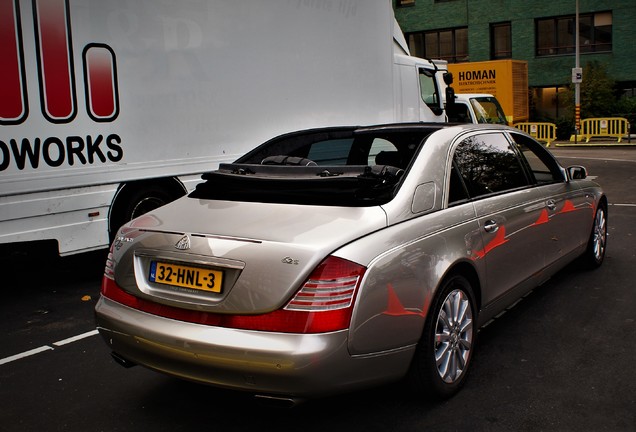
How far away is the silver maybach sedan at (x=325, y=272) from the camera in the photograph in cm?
315

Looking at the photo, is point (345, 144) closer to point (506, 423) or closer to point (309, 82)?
point (506, 423)

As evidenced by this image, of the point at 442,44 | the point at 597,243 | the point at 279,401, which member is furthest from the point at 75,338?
the point at 442,44

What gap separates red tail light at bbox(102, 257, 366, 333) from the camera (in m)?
3.12

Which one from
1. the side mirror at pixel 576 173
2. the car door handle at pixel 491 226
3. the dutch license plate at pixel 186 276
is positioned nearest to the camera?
the dutch license plate at pixel 186 276

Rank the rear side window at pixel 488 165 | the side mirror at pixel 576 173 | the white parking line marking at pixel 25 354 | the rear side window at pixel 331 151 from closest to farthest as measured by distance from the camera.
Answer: the rear side window at pixel 488 165 < the white parking line marking at pixel 25 354 < the rear side window at pixel 331 151 < the side mirror at pixel 576 173

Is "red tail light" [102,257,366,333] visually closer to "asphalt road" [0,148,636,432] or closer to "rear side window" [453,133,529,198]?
"asphalt road" [0,148,636,432]

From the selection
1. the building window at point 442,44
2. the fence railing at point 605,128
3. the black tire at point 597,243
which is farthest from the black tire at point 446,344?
the building window at point 442,44

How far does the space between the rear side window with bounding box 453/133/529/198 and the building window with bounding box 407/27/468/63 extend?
1437 inches

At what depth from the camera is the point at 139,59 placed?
Answer: 272 inches

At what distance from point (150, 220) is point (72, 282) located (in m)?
3.73

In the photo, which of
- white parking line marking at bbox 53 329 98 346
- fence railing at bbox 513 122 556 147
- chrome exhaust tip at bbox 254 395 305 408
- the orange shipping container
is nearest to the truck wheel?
white parking line marking at bbox 53 329 98 346

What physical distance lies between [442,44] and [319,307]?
131ft

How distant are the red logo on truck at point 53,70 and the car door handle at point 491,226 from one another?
3977 millimetres

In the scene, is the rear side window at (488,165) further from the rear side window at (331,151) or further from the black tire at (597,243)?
the black tire at (597,243)
